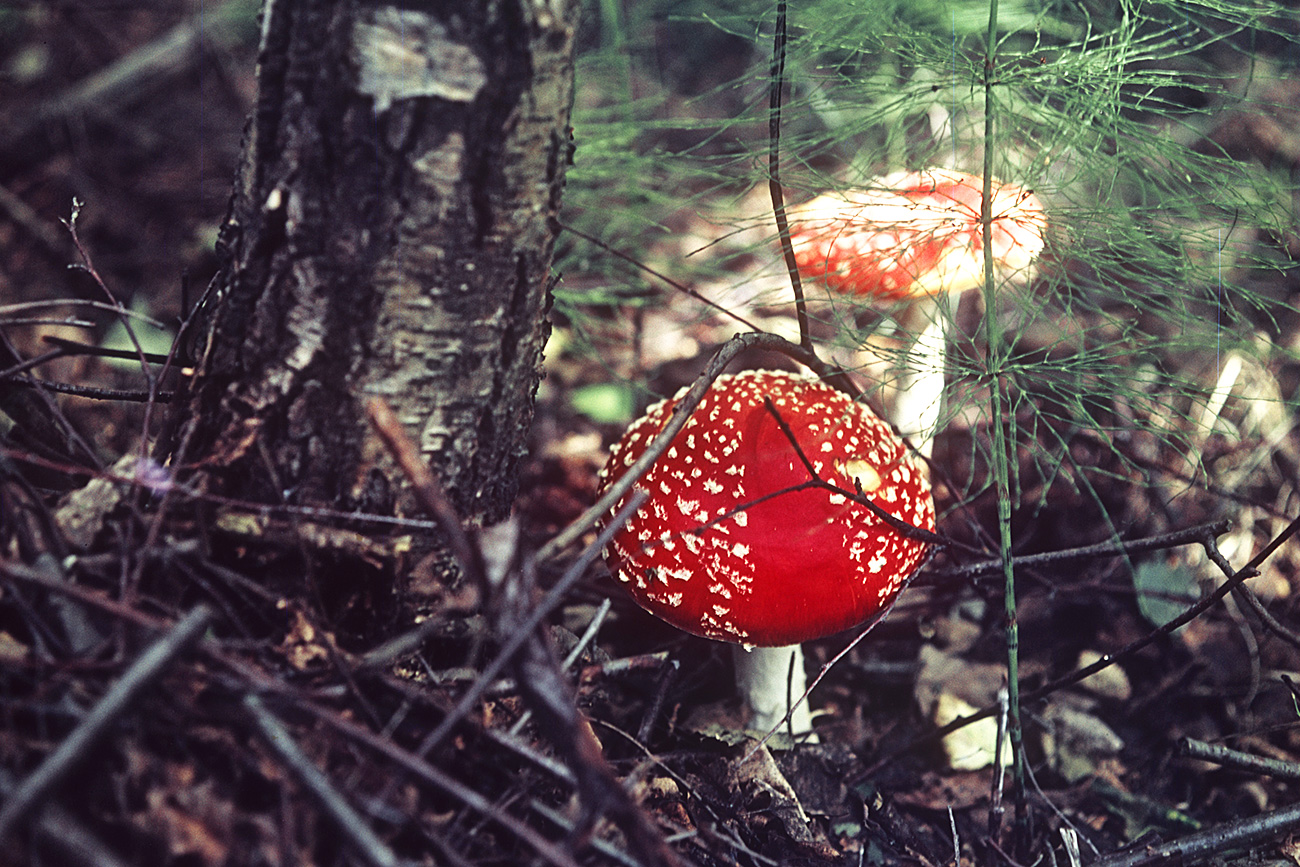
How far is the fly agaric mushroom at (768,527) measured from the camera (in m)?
1.63

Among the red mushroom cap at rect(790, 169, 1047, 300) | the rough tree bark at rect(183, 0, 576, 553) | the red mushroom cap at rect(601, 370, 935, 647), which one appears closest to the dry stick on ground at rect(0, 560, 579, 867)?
the rough tree bark at rect(183, 0, 576, 553)

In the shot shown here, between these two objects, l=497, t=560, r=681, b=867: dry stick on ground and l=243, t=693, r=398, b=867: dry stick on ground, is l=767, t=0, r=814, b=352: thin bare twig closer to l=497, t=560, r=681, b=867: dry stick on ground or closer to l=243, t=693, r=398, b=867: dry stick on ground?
l=497, t=560, r=681, b=867: dry stick on ground

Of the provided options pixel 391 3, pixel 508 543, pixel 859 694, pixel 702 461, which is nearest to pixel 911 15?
pixel 702 461

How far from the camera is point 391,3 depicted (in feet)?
3.69

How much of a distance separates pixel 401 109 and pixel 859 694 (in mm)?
1887

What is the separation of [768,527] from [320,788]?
976mm

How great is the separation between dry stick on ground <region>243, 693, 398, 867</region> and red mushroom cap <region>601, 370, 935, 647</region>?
2.60 ft

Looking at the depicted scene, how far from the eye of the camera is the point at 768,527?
64.4 inches

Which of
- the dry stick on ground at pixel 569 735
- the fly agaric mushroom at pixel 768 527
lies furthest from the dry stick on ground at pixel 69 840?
the fly agaric mushroom at pixel 768 527

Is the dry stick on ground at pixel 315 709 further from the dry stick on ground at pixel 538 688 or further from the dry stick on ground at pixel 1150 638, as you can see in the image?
the dry stick on ground at pixel 1150 638

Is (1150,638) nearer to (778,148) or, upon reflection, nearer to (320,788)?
(778,148)

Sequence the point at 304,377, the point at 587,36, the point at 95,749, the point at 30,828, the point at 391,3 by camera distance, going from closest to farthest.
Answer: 1. the point at 30,828
2. the point at 95,749
3. the point at 391,3
4. the point at 304,377
5. the point at 587,36

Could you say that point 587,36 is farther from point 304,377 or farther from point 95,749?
point 95,749

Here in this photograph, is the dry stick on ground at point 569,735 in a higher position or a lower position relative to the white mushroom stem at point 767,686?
higher
